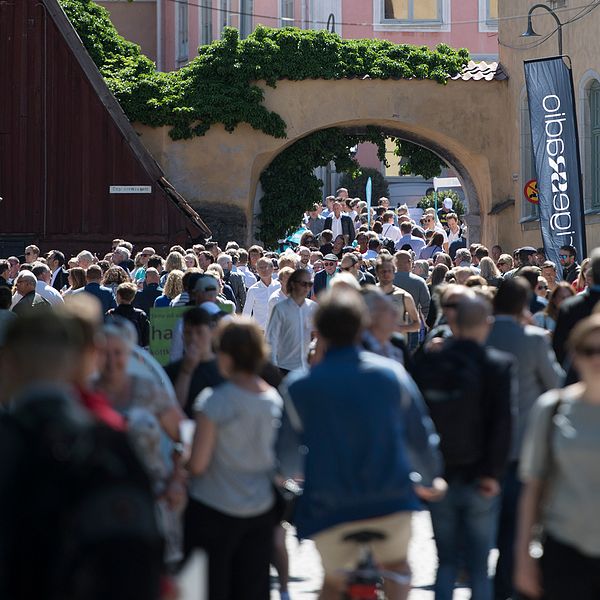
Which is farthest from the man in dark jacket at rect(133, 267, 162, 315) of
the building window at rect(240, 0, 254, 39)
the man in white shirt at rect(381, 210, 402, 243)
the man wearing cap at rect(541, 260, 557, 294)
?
the building window at rect(240, 0, 254, 39)

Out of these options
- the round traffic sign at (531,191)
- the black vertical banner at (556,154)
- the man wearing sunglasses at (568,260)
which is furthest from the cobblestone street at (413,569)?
the round traffic sign at (531,191)

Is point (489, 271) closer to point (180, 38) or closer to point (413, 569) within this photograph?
point (413, 569)

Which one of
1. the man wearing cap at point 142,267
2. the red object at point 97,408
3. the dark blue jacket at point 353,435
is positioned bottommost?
the dark blue jacket at point 353,435

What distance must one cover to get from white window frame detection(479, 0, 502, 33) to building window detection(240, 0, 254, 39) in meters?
7.06

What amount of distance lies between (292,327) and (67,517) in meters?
8.57

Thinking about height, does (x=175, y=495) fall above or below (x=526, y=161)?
below

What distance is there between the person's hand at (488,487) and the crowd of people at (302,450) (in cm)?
1

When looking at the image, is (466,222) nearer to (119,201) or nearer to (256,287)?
(119,201)

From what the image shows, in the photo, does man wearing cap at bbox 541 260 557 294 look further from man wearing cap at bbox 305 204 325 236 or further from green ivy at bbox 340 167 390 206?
green ivy at bbox 340 167 390 206

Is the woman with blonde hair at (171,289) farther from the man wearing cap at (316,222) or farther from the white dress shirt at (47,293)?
the man wearing cap at (316,222)

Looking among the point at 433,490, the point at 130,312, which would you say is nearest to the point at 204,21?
the point at 130,312

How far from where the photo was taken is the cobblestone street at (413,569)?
27.8 feet

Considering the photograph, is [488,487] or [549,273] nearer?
[488,487]

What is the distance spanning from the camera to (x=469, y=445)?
Answer: 7.00 metres
